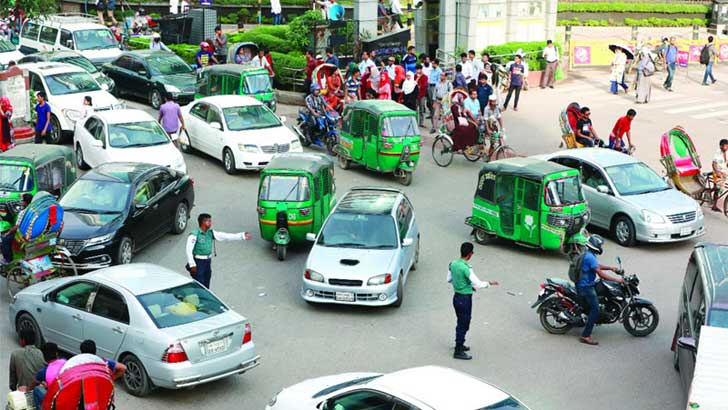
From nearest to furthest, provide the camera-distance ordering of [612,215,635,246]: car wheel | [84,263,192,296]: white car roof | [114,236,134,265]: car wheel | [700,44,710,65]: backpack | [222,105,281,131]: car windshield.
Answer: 1. [84,263,192,296]: white car roof
2. [114,236,134,265]: car wheel
3. [612,215,635,246]: car wheel
4. [222,105,281,131]: car windshield
5. [700,44,710,65]: backpack

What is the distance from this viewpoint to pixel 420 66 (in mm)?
31203

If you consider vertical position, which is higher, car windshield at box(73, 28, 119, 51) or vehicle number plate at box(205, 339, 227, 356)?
car windshield at box(73, 28, 119, 51)

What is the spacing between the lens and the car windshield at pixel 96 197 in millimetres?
17719

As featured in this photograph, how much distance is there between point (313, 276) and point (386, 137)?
25.6 feet

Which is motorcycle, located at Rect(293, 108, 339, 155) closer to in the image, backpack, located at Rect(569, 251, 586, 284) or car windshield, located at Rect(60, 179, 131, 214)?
car windshield, located at Rect(60, 179, 131, 214)

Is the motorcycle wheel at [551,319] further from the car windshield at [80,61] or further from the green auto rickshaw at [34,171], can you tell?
the car windshield at [80,61]

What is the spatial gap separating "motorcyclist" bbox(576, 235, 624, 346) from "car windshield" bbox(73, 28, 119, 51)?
2434cm

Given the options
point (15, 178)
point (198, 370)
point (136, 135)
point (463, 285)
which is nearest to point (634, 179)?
point (463, 285)

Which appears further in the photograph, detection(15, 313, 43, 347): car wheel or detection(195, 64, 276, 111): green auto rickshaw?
detection(195, 64, 276, 111): green auto rickshaw

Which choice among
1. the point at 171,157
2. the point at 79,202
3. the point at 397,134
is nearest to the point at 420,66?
the point at 397,134

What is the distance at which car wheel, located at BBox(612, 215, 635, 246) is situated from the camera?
64.0 ft

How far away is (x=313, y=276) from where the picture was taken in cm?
1584

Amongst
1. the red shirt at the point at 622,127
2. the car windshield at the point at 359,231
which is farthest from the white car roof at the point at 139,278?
the red shirt at the point at 622,127

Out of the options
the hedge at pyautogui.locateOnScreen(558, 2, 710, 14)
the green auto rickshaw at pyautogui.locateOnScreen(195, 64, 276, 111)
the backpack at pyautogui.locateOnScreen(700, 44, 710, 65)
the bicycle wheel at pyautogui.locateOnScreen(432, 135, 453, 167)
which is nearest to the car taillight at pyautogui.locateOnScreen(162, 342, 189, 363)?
the bicycle wheel at pyautogui.locateOnScreen(432, 135, 453, 167)
